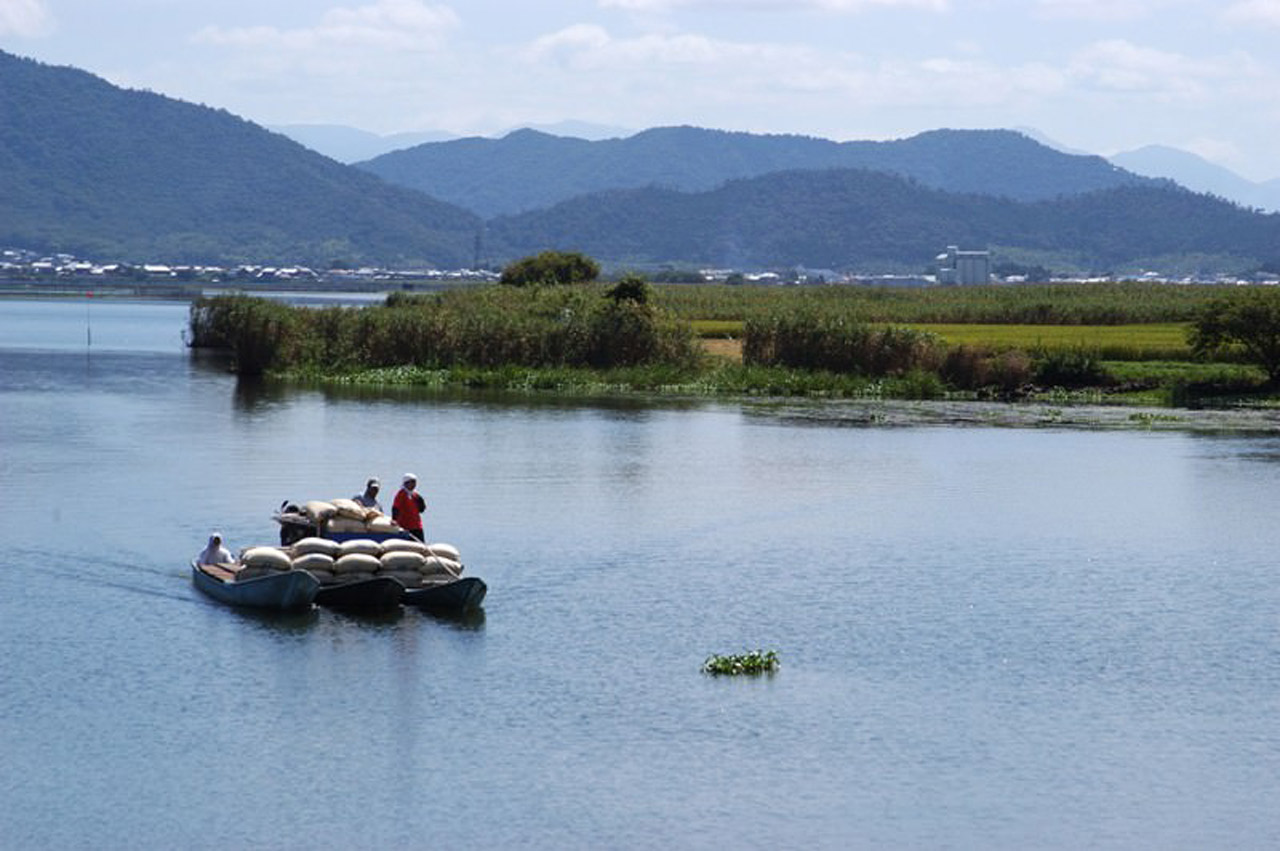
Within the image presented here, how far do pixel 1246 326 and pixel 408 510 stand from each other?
47.8 m

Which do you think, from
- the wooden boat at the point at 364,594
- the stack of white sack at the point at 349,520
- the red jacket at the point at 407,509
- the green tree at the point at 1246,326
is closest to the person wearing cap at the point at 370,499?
the red jacket at the point at 407,509

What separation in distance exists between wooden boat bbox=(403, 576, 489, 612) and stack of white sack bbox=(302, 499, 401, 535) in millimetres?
2217

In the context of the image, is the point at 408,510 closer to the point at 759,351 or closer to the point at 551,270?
the point at 759,351

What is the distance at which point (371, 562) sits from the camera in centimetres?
3472

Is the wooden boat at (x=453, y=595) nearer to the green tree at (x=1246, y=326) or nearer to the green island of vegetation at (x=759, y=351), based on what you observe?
the green island of vegetation at (x=759, y=351)

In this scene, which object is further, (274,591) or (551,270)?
(551,270)

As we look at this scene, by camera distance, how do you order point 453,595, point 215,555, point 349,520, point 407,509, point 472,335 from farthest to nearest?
point 472,335 < point 407,509 < point 215,555 < point 349,520 < point 453,595

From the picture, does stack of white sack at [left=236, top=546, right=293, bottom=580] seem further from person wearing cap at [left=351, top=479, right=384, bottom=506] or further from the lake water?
person wearing cap at [left=351, top=479, right=384, bottom=506]

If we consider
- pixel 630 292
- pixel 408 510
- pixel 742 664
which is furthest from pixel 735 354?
pixel 742 664

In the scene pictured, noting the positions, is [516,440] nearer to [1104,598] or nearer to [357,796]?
[1104,598]

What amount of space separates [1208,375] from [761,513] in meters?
36.0

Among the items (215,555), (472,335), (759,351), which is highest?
(472,335)

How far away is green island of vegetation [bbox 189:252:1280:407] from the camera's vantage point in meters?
78.6

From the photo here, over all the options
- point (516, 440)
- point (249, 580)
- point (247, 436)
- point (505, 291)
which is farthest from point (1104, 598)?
point (505, 291)
